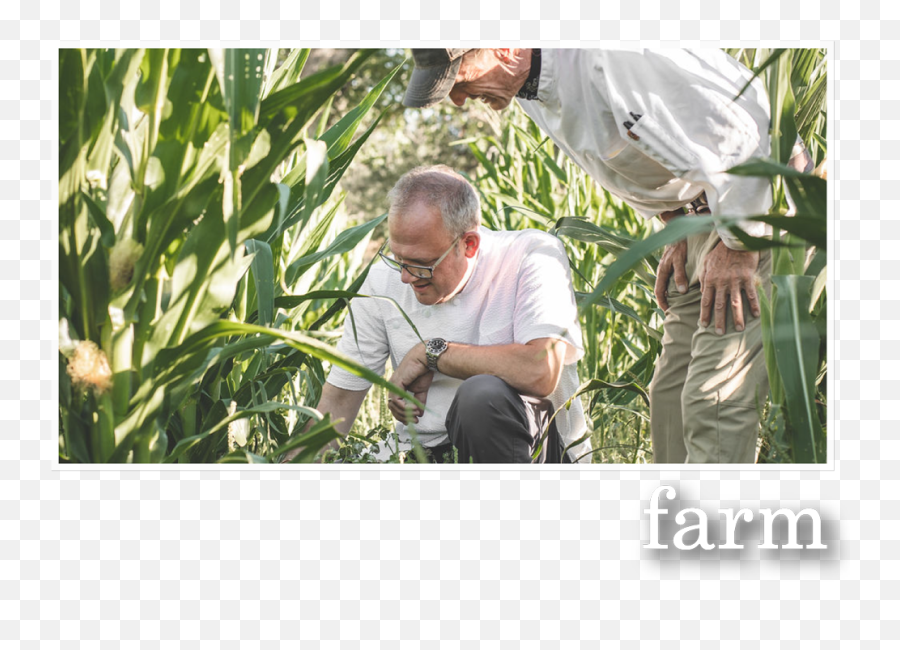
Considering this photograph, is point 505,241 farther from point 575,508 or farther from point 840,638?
point 840,638

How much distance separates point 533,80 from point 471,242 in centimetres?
38

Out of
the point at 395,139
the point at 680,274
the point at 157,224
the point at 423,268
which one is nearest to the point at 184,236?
the point at 157,224

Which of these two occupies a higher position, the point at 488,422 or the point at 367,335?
the point at 367,335

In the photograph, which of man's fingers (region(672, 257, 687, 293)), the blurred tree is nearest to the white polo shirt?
man's fingers (region(672, 257, 687, 293))

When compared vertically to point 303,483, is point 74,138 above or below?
above

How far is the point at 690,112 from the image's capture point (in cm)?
146

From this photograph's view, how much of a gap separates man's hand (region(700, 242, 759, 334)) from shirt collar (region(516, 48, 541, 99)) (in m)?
0.42

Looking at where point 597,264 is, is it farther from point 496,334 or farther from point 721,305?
point 721,305

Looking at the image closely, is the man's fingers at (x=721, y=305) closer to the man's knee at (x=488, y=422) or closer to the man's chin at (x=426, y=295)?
the man's knee at (x=488, y=422)

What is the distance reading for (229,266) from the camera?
108 centimetres

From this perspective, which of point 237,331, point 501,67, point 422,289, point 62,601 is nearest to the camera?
point 237,331

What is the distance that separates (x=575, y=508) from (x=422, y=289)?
69 centimetres

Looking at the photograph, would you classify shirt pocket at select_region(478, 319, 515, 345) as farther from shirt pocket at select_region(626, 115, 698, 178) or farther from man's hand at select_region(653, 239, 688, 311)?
shirt pocket at select_region(626, 115, 698, 178)

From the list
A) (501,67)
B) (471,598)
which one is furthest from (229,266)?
(501,67)
